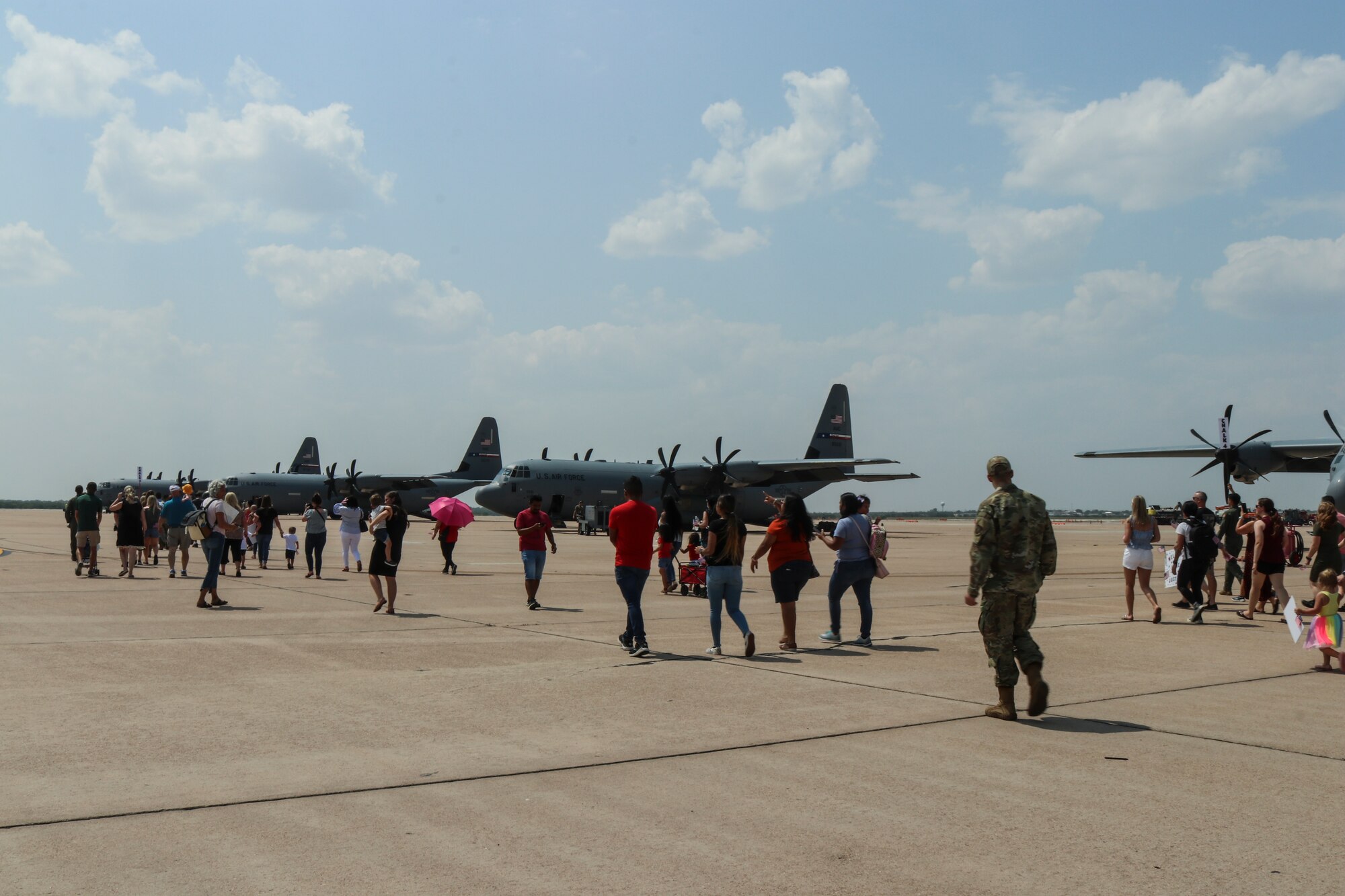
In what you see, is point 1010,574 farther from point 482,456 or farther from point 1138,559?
point 482,456

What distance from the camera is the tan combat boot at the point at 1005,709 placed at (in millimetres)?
7270

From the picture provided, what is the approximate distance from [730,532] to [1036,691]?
387 centimetres

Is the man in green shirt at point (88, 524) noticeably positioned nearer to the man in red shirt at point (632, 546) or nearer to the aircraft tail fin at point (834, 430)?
the man in red shirt at point (632, 546)

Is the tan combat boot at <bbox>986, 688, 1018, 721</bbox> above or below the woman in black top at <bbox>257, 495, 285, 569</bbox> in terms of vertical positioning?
below

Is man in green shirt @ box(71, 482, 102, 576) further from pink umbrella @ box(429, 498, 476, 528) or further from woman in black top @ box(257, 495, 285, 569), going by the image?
pink umbrella @ box(429, 498, 476, 528)

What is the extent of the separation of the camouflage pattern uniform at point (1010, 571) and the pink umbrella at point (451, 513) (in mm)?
12634

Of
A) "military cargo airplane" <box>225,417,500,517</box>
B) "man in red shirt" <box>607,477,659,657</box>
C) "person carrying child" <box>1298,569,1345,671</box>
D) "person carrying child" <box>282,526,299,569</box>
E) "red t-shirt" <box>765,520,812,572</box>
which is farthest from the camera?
"military cargo airplane" <box>225,417,500,517</box>

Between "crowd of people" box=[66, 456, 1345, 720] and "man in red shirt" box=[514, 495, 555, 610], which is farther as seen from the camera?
"man in red shirt" box=[514, 495, 555, 610]

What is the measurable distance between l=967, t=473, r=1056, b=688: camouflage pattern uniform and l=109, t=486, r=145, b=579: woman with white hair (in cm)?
1666

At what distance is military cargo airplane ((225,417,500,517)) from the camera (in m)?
58.8

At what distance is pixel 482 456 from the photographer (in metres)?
68.4

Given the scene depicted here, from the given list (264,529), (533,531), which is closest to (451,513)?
(533,531)

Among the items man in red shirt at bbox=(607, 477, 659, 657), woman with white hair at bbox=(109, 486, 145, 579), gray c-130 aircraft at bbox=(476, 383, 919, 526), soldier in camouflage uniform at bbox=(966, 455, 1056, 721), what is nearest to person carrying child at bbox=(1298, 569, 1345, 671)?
soldier in camouflage uniform at bbox=(966, 455, 1056, 721)

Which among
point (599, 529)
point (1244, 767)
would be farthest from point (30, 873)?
point (599, 529)
